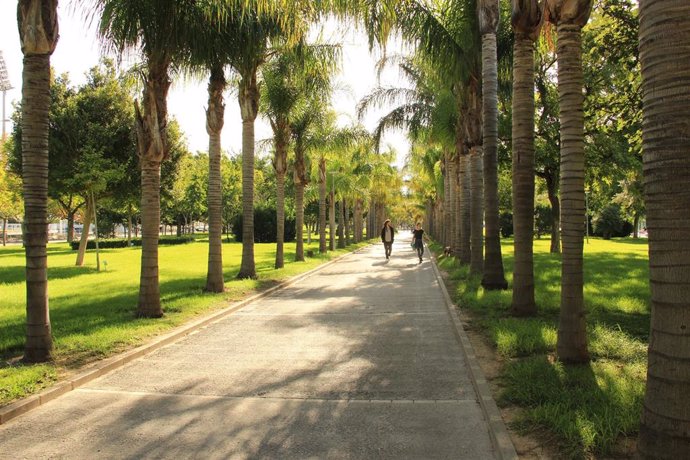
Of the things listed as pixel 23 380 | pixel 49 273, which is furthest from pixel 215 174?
pixel 49 273

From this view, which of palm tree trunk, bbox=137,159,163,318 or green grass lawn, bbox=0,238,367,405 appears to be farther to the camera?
palm tree trunk, bbox=137,159,163,318

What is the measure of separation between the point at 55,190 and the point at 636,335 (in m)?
21.2

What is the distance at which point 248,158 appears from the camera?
15.5 meters

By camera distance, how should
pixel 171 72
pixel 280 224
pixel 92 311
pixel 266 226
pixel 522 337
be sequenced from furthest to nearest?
pixel 266 226
pixel 280 224
pixel 171 72
pixel 92 311
pixel 522 337

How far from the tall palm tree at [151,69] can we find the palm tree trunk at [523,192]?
19.8ft

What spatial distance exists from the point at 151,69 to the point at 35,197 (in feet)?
13.0

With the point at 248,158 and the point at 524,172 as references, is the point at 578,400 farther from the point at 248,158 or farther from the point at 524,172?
the point at 248,158

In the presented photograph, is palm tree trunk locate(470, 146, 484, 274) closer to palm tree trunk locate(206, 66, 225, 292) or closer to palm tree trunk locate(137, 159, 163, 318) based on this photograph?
palm tree trunk locate(206, 66, 225, 292)

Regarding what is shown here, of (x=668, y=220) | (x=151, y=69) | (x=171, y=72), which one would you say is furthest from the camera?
(x=171, y=72)

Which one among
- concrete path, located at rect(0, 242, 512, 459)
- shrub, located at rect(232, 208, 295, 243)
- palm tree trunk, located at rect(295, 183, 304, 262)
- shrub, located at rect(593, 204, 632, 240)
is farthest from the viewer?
shrub, located at rect(593, 204, 632, 240)

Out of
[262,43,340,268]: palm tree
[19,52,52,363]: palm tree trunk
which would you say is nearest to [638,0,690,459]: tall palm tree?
[19,52,52,363]: palm tree trunk

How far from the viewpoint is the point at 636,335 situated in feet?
23.8

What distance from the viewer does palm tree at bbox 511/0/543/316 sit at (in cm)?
873

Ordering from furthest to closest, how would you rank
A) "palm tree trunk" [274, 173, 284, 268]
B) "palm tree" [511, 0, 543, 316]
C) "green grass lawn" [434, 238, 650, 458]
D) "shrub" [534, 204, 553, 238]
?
"shrub" [534, 204, 553, 238]
"palm tree trunk" [274, 173, 284, 268]
"palm tree" [511, 0, 543, 316]
"green grass lawn" [434, 238, 650, 458]
